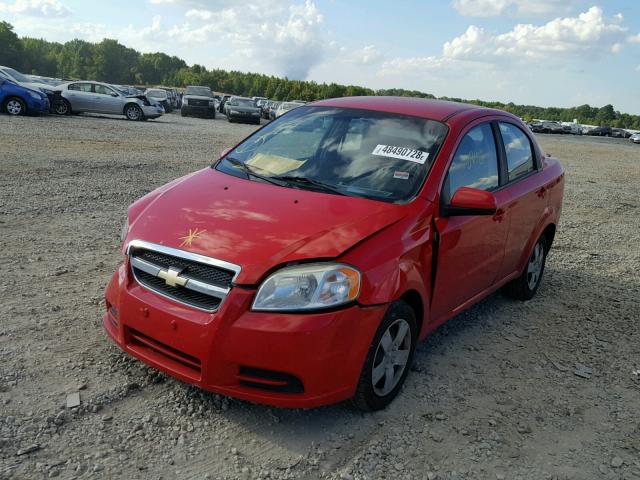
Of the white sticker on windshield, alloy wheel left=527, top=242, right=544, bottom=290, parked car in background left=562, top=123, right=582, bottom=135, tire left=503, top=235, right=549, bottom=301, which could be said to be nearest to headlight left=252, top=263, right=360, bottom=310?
the white sticker on windshield

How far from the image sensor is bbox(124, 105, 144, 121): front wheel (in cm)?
2549

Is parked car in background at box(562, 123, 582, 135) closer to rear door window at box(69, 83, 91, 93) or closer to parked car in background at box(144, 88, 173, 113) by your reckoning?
parked car in background at box(144, 88, 173, 113)

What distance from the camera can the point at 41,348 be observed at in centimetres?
378

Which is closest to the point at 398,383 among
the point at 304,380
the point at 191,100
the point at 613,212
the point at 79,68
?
the point at 304,380

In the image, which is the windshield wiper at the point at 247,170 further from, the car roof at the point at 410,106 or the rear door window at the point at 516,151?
the rear door window at the point at 516,151

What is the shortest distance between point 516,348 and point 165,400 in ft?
8.83

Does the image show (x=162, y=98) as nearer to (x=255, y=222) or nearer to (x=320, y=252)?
(x=255, y=222)

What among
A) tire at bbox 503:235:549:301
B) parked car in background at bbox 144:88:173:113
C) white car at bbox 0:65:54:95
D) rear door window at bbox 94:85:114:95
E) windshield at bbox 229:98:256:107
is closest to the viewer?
tire at bbox 503:235:549:301

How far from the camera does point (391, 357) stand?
343 centimetres

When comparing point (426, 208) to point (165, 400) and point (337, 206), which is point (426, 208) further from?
point (165, 400)

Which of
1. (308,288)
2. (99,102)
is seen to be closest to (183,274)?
(308,288)

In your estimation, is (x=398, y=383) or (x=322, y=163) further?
(x=322, y=163)

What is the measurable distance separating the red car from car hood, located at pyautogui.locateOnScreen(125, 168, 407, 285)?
0.04 feet

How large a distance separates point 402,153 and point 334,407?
1.69 metres
